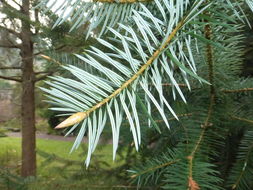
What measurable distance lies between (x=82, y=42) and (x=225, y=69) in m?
0.38

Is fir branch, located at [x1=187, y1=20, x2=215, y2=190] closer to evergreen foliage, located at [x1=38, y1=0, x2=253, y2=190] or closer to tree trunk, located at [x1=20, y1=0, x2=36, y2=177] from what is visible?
evergreen foliage, located at [x1=38, y1=0, x2=253, y2=190]

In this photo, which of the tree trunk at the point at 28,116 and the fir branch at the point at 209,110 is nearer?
the fir branch at the point at 209,110

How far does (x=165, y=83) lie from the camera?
0.44 meters

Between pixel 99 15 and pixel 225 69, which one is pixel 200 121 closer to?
pixel 225 69

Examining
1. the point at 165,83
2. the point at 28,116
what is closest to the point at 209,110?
the point at 165,83

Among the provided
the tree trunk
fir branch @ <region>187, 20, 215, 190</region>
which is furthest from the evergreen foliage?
the tree trunk

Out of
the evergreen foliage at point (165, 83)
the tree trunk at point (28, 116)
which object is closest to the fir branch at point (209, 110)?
the evergreen foliage at point (165, 83)

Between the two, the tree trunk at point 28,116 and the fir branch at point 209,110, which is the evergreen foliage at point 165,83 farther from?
the tree trunk at point 28,116

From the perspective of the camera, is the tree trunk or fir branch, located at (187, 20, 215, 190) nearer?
fir branch, located at (187, 20, 215, 190)

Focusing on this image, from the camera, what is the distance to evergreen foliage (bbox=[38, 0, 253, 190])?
0.52 ft

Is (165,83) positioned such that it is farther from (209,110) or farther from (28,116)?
(28,116)

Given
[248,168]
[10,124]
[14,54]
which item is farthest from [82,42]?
[10,124]

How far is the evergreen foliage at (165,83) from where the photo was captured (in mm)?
158

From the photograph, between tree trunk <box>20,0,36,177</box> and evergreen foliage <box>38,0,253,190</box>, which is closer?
evergreen foliage <box>38,0,253,190</box>
